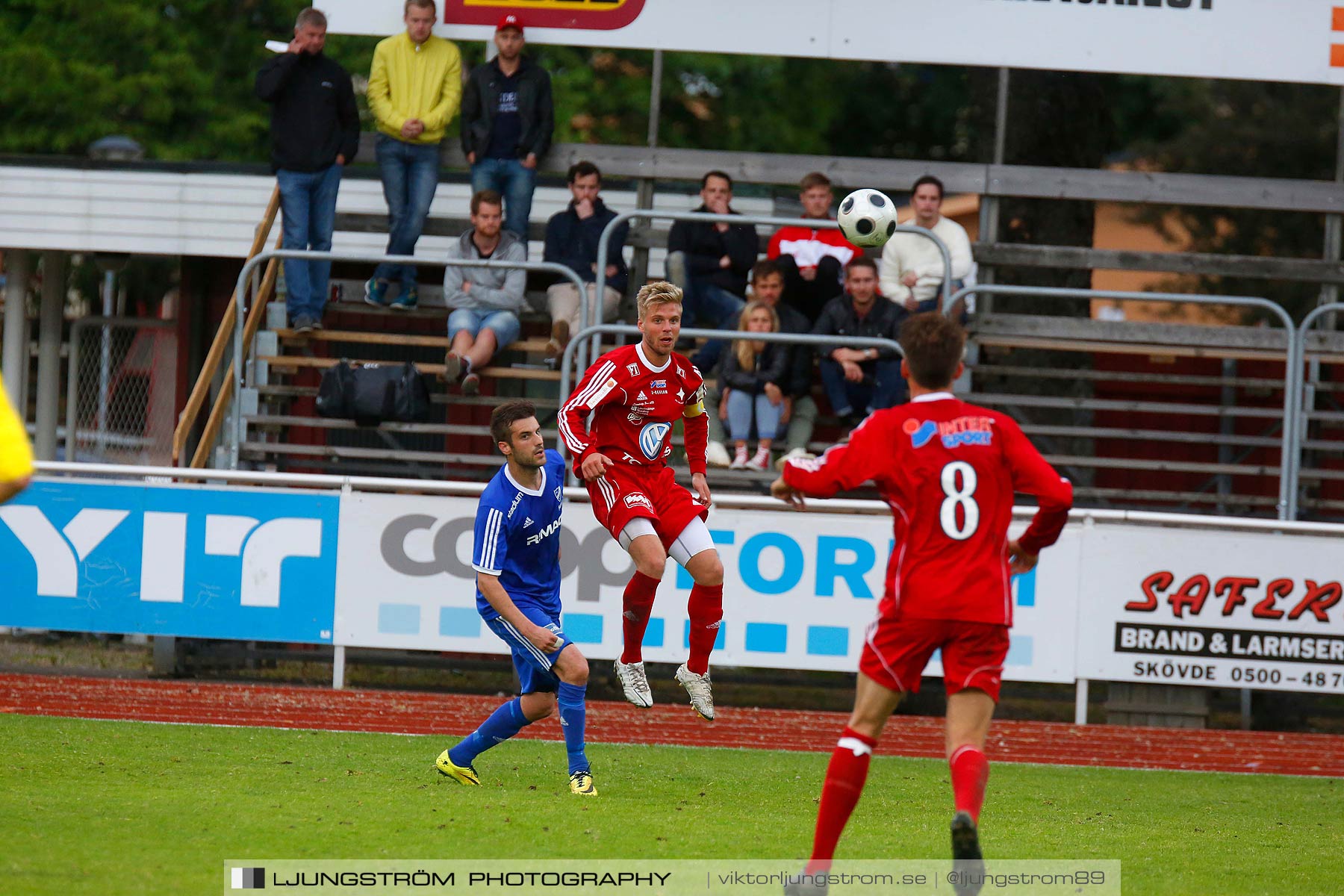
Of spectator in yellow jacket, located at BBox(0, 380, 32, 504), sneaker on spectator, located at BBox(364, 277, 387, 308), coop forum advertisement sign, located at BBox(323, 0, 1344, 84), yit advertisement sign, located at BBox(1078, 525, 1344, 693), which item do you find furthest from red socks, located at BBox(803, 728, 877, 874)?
coop forum advertisement sign, located at BBox(323, 0, 1344, 84)

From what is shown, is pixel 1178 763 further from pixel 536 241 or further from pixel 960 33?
pixel 536 241

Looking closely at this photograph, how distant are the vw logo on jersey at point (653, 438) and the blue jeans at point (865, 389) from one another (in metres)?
4.06

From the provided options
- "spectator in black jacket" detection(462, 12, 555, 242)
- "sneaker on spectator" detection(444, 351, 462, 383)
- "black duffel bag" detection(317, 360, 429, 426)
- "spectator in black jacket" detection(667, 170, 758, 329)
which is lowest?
"black duffel bag" detection(317, 360, 429, 426)

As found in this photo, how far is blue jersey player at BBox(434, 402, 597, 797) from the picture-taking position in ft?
24.1

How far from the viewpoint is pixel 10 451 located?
4.48 m

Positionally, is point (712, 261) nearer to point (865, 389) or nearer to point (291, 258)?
point (865, 389)

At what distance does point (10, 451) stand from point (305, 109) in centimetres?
962

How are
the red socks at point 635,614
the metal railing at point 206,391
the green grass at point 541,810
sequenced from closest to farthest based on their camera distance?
the green grass at point 541,810
the red socks at point 635,614
the metal railing at point 206,391

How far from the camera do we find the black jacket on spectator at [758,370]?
40.8 ft

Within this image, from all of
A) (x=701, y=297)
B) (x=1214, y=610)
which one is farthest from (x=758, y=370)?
(x=1214, y=610)

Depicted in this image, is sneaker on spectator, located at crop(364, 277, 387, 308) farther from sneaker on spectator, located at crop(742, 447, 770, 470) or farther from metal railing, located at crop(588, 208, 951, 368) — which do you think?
sneaker on spectator, located at crop(742, 447, 770, 470)

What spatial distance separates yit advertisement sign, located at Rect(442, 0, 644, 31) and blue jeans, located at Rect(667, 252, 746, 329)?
2667mm

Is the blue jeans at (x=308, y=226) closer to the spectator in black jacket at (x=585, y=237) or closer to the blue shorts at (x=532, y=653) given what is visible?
the spectator in black jacket at (x=585, y=237)

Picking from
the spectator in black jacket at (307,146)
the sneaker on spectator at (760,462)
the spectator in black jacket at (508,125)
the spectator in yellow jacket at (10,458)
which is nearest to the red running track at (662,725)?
the sneaker on spectator at (760,462)
